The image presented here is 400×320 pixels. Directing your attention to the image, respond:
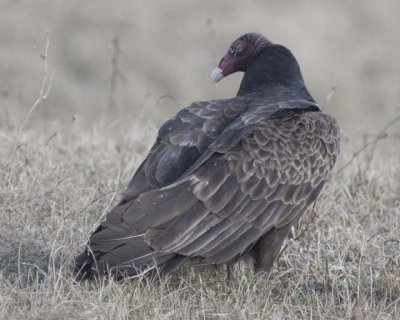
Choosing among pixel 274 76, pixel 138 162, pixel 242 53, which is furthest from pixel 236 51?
pixel 138 162

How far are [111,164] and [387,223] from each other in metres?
1.79

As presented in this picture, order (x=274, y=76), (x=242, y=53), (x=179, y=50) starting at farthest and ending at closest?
(x=179, y=50)
(x=242, y=53)
(x=274, y=76)

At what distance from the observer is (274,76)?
5598 millimetres

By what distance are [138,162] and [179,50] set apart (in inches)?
230

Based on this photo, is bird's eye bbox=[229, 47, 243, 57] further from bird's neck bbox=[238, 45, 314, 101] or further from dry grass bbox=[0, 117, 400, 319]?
dry grass bbox=[0, 117, 400, 319]

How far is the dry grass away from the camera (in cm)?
436

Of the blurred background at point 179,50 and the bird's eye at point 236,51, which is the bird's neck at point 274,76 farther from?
the blurred background at point 179,50

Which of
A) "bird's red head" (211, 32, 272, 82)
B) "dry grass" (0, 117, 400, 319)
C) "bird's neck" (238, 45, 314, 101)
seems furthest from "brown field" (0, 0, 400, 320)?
"bird's neck" (238, 45, 314, 101)

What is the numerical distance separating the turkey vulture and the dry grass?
→ 0.49ft

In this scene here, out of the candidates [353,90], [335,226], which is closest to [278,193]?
[335,226]

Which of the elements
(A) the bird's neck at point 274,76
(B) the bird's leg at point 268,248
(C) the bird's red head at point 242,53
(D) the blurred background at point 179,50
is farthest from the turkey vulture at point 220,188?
(D) the blurred background at point 179,50

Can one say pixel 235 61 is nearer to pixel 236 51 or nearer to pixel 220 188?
pixel 236 51

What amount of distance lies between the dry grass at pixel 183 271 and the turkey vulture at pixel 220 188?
0.49ft

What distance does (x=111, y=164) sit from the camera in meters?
6.48
